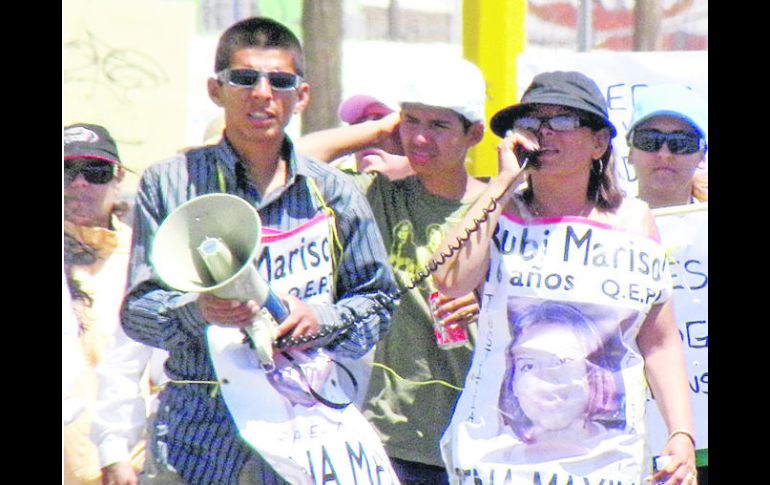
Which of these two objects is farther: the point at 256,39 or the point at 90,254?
the point at 90,254

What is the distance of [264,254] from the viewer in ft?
11.4

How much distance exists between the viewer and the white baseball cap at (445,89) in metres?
4.14

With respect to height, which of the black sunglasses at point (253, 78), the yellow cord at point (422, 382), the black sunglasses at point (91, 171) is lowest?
the yellow cord at point (422, 382)

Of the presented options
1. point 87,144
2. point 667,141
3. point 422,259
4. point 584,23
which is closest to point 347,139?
point 422,259

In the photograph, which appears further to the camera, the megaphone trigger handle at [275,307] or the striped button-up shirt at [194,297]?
the striped button-up shirt at [194,297]

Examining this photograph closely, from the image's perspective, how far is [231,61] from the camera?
360 centimetres

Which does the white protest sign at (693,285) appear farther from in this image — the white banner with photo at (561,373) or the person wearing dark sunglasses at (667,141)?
the white banner with photo at (561,373)

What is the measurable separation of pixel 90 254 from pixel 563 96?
67.7 inches

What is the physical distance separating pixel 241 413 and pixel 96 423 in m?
0.70

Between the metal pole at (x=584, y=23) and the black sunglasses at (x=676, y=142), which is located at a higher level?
the metal pole at (x=584, y=23)

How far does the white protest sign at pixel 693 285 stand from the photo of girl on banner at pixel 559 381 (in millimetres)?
1232

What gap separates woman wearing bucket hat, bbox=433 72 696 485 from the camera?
147 inches

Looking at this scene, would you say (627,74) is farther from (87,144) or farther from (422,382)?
(87,144)

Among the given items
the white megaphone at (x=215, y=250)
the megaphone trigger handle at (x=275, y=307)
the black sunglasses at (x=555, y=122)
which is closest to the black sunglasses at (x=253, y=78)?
the white megaphone at (x=215, y=250)
